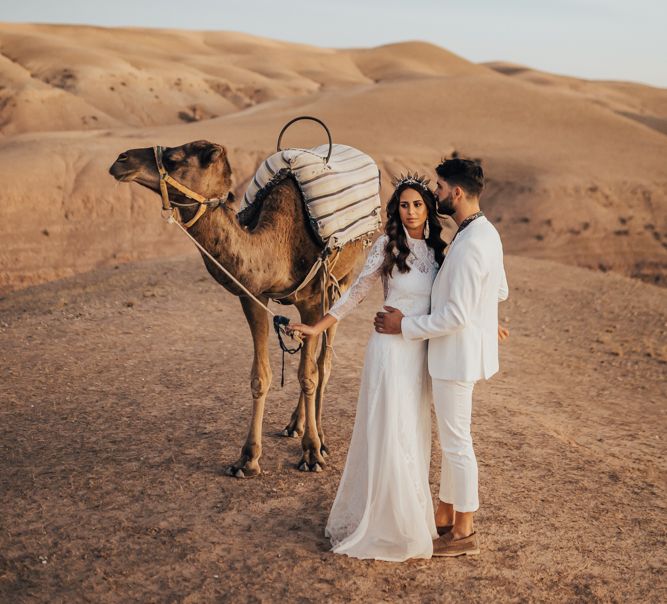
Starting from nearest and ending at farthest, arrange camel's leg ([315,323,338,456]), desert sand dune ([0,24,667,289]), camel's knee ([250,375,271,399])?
camel's knee ([250,375,271,399]), camel's leg ([315,323,338,456]), desert sand dune ([0,24,667,289])

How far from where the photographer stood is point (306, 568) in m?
4.85

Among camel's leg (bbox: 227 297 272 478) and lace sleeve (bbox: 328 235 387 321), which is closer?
lace sleeve (bbox: 328 235 387 321)

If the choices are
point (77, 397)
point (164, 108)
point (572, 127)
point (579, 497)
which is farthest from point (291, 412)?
point (164, 108)

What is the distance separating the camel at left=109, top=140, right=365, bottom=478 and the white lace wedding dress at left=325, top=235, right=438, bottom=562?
3.62ft

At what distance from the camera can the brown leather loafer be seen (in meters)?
4.99

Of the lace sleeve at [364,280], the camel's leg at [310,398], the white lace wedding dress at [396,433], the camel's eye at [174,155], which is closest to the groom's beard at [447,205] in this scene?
the white lace wedding dress at [396,433]

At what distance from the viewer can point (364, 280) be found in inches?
197

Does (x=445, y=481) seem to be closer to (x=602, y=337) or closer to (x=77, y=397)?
(x=77, y=397)

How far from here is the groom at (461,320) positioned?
14.8 ft

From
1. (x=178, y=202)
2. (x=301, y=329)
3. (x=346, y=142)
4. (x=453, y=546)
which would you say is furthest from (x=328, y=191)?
(x=346, y=142)

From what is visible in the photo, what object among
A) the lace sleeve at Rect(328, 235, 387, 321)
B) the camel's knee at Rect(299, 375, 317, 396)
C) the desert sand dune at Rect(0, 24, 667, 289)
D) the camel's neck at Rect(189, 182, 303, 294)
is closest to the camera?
the lace sleeve at Rect(328, 235, 387, 321)

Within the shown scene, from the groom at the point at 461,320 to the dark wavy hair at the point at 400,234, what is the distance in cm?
10

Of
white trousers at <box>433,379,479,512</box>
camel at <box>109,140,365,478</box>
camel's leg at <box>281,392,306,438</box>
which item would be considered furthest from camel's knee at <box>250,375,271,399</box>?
white trousers at <box>433,379,479,512</box>

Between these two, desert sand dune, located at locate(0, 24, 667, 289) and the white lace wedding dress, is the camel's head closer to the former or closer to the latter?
the white lace wedding dress
